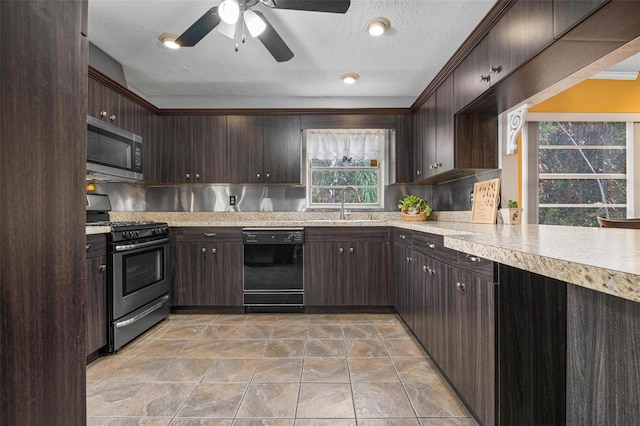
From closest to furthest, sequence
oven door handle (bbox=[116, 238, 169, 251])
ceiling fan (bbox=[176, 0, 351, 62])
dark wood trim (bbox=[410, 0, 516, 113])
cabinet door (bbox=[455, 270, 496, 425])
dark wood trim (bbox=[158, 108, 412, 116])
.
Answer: cabinet door (bbox=[455, 270, 496, 425]), dark wood trim (bbox=[410, 0, 516, 113]), ceiling fan (bbox=[176, 0, 351, 62]), oven door handle (bbox=[116, 238, 169, 251]), dark wood trim (bbox=[158, 108, 412, 116])

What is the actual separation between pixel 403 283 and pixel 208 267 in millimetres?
1969

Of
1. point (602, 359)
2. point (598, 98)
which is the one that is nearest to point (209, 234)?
point (602, 359)

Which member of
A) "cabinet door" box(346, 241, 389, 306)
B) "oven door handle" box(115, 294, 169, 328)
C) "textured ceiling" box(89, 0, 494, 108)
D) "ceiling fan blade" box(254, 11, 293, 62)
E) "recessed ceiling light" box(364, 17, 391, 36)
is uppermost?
"textured ceiling" box(89, 0, 494, 108)

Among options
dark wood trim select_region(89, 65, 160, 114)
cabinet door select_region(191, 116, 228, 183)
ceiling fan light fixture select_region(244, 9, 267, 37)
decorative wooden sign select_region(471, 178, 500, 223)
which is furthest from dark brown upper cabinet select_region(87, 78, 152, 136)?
decorative wooden sign select_region(471, 178, 500, 223)

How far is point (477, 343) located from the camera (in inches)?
53.3

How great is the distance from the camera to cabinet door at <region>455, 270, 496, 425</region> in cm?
123

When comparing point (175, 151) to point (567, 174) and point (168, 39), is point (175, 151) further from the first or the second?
point (567, 174)

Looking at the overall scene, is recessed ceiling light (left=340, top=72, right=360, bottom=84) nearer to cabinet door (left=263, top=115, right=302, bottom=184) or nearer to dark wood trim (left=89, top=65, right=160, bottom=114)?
cabinet door (left=263, top=115, right=302, bottom=184)

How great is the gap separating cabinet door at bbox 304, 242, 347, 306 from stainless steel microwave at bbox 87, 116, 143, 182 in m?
1.86

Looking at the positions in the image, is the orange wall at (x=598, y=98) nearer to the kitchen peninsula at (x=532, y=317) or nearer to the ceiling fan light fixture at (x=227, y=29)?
the kitchen peninsula at (x=532, y=317)

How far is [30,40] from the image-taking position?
564 millimetres

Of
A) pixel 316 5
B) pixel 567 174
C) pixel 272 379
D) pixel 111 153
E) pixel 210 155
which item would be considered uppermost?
pixel 316 5

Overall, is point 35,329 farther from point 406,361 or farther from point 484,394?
point 406,361

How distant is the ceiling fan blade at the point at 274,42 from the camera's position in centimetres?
204
